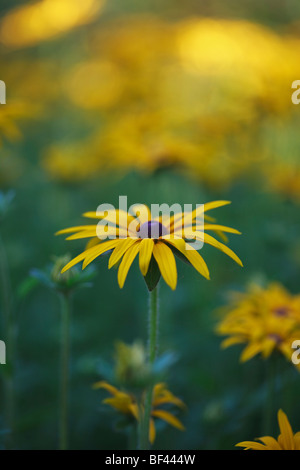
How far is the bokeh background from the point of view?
2.35 m

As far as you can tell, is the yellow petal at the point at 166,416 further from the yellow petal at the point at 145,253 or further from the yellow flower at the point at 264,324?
the yellow petal at the point at 145,253

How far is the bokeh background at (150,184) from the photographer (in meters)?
2.35

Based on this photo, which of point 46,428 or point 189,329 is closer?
point 46,428

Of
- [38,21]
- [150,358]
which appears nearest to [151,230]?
[150,358]

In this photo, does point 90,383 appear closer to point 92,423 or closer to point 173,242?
point 92,423

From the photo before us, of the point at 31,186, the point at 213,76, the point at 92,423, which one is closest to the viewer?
the point at 92,423

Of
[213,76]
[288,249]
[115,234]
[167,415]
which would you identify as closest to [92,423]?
[167,415]

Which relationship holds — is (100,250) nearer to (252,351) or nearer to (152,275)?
(152,275)

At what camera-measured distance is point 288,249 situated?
10.0ft

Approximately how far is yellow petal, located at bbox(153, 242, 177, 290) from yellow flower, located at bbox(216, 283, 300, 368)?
0.62 meters

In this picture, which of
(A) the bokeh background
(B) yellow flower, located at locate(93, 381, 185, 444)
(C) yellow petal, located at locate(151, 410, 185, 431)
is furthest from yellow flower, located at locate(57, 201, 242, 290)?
(C) yellow petal, located at locate(151, 410, 185, 431)

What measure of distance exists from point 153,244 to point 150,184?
2772 millimetres

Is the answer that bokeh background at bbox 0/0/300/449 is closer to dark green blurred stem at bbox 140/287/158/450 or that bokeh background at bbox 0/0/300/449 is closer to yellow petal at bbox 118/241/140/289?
dark green blurred stem at bbox 140/287/158/450
